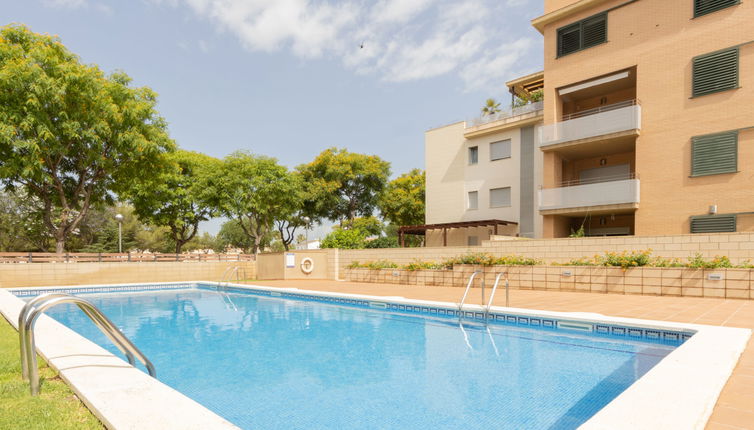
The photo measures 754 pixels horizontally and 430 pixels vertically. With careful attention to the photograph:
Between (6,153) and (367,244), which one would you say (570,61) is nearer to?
(367,244)

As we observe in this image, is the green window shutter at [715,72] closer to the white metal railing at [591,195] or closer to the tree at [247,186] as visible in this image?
the white metal railing at [591,195]

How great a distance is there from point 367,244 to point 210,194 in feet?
45.9

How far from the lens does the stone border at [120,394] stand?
266 centimetres

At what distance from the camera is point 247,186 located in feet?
93.8

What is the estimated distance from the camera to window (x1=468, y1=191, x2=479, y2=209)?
22.9 meters

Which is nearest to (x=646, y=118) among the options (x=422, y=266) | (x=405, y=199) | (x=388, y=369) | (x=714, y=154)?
(x=714, y=154)

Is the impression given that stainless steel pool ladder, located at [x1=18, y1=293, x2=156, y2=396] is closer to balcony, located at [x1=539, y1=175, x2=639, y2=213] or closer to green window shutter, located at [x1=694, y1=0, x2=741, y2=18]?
balcony, located at [x1=539, y1=175, x2=639, y2=213]

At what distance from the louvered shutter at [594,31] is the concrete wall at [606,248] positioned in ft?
30.7

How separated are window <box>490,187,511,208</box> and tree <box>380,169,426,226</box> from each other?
1430 centimetres

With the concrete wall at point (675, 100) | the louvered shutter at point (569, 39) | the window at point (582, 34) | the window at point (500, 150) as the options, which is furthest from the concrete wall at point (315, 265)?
the window at point (582, 34)

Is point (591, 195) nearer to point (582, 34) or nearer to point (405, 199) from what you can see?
point (582, 34)

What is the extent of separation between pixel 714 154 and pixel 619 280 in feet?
22.2

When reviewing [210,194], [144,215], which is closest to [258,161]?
[210,194]

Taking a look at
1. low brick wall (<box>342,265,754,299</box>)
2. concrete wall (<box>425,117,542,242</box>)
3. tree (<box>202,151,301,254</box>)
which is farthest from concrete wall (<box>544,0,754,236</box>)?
tree (<box>202,151,301,254</box>)
